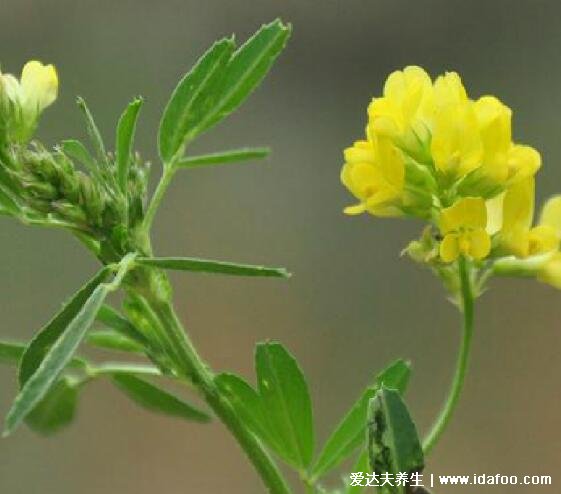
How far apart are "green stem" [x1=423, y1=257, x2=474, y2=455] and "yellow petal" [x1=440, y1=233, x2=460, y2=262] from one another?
0.06ft

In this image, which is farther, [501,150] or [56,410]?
[56,410]

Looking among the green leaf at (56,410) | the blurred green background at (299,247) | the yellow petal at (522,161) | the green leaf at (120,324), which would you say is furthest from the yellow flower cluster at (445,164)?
the blurred green background at (299,247)

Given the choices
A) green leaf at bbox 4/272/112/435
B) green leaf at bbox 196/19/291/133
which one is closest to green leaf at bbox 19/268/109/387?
green leaf at bbox 4/272/112/435

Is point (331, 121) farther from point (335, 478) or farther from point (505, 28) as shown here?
point (335, 478)

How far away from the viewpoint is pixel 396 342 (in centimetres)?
194

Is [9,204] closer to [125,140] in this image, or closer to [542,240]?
[125,140]

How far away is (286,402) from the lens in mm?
455

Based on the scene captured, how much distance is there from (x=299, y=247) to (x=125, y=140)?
1.67 metres

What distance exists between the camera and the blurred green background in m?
1.84

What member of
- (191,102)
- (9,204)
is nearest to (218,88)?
(191,102)

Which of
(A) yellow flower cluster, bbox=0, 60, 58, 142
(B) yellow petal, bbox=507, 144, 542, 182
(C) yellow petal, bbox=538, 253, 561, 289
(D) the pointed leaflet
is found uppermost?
(A) yellow flower cluster, bbox=0, 60, 58, 142

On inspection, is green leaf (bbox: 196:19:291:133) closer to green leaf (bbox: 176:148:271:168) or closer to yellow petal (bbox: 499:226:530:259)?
green leaf (bbox: 176:148:271:168)

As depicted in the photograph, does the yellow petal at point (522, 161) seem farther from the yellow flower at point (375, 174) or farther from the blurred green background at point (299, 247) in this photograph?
the blurred green background at point (299, 247)

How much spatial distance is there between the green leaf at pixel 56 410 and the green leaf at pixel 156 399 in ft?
0.12
